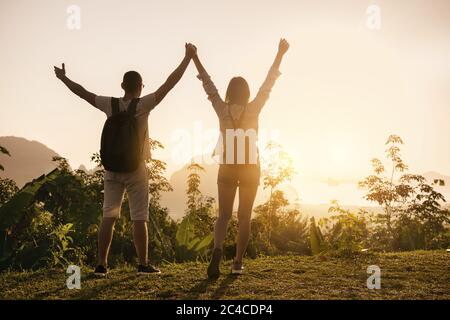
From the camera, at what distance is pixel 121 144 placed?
4.47 meters

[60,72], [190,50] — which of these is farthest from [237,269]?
[60,72]

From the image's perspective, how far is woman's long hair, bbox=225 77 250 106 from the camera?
478 cm

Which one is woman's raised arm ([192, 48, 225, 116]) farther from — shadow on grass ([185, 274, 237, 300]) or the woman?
shadow on grass ([185, 274, 237, 300])

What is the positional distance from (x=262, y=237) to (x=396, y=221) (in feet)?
16.4

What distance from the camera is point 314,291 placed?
421 cm

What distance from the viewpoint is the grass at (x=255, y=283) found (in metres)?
4.02

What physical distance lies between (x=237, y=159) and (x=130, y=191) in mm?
1183

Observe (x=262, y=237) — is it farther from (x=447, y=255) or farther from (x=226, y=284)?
(x=226, y=284)

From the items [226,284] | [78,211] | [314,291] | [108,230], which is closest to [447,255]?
[314,291]

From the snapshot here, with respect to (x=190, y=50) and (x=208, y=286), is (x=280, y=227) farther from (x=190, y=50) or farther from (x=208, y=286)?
(x=190, y=50)

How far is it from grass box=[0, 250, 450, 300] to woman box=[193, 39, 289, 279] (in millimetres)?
486

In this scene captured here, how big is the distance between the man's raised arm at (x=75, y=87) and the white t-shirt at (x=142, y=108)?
0.10 meters

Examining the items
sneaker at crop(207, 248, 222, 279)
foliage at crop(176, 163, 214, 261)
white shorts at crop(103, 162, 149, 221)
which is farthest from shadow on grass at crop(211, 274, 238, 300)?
foliage at crop(176, 163, 214, 261)

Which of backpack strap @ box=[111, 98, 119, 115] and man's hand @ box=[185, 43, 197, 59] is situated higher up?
man's hand @ box=[185, 43, 197, 59]
